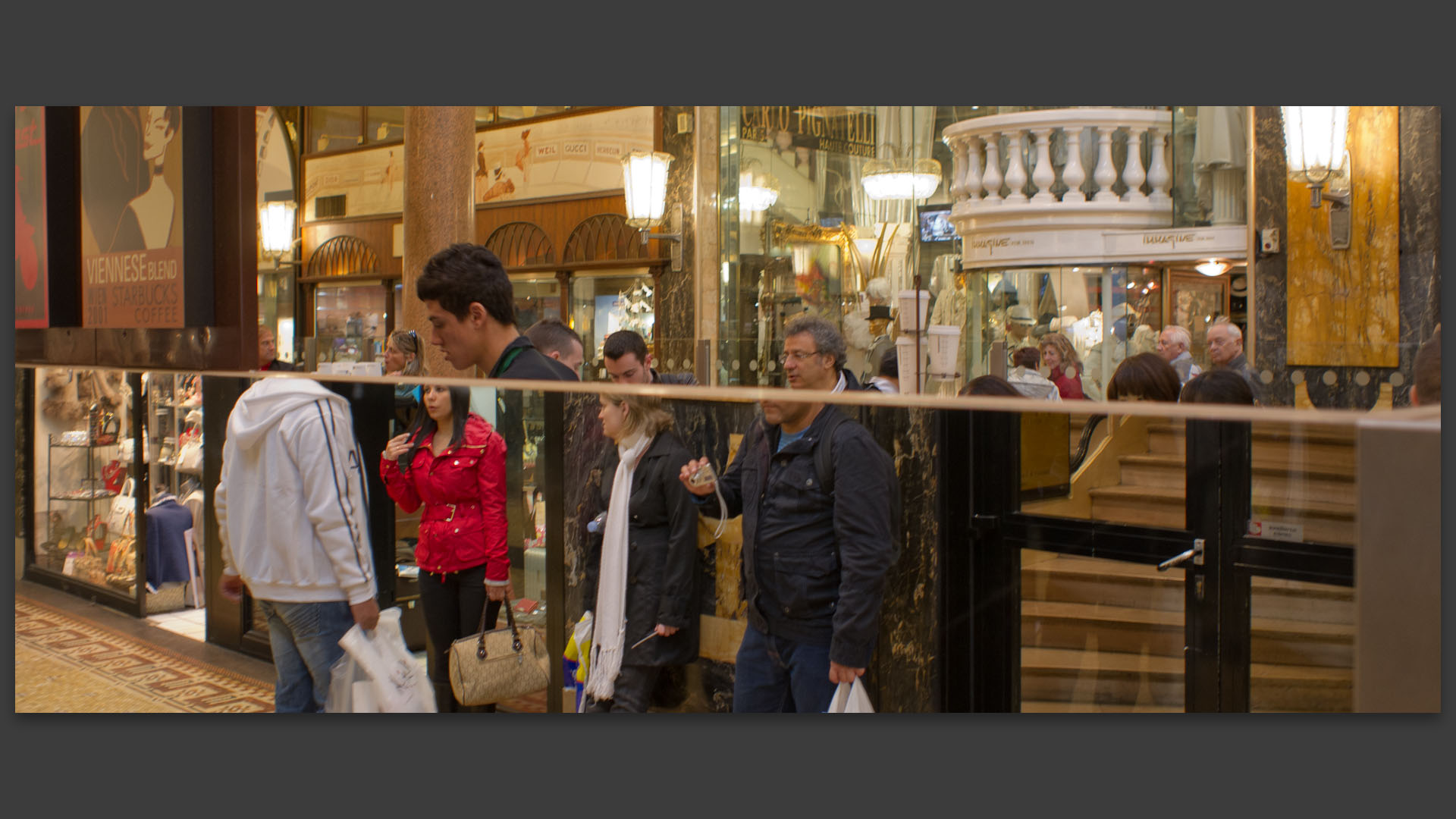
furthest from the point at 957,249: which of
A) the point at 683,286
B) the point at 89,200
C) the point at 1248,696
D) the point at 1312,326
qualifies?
the point at 1248,696

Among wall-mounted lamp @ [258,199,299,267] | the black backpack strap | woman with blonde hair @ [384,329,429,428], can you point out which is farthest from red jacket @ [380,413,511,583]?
wall-mounted lamp @ [258,199,299,267]

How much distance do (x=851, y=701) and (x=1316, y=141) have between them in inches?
269

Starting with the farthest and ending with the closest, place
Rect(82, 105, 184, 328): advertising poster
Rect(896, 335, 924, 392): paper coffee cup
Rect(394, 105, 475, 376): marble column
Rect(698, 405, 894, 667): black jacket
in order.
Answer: Rect(896, 335, 924, 392): paper coffee cup < Rect(394, 105, 475, 376): marble column < Rect(82, 105, 184, 328): advertising poster < Rect(698, 405, 894, 667): black jacket

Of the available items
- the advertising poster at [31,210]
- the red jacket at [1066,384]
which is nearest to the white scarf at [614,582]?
the advertising poster at [31,210]

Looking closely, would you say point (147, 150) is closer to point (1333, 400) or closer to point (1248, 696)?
point (1248, 696)

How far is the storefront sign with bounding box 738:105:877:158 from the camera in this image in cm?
1141

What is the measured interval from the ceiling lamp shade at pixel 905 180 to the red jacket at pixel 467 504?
29.2 feet

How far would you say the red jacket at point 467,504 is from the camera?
274 centimetres

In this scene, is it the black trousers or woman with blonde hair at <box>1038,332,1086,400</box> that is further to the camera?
woman with blonde hair at <box>1038,332,1086,400</box>

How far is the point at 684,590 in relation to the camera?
2.56m

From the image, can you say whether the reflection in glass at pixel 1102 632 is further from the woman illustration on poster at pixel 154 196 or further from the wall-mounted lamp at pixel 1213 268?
the wall-mounted lamp at pixel 1213 268

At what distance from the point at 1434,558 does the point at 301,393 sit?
2397 millimetres

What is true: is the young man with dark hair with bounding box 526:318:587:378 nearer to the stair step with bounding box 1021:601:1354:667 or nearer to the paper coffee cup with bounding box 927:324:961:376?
the stair step with bounding box 1021:601:1354:667

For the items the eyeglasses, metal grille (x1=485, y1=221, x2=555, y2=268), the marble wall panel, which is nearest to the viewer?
the eyeglasses
